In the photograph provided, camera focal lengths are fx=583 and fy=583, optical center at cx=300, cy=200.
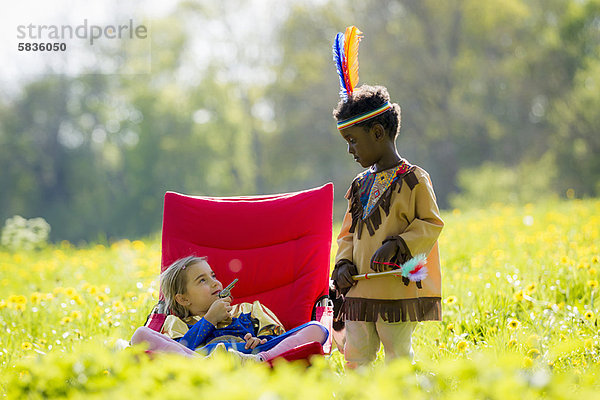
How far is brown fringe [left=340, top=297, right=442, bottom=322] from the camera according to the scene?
244cm

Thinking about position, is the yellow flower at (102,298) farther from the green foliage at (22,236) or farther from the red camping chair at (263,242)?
the green foliage at (22,236)

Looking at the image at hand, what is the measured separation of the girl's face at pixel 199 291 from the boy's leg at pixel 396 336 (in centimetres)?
86

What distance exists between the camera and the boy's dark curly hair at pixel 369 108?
8.17 ft

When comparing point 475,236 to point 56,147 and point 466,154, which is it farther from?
point 56,147

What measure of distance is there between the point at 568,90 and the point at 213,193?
11.1 meters

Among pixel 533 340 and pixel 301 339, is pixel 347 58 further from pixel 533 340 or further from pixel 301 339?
pixel 533 340

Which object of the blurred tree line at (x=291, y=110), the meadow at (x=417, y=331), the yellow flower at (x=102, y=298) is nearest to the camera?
the meadow at (x=417, y=331)

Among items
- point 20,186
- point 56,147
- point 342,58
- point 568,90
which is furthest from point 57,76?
point 342,58

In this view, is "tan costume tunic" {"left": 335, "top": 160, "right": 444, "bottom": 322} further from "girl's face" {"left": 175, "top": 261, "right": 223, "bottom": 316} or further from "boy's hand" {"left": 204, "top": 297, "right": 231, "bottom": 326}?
"girl's face" {"left": 175, "top": 261, "right": 223, "bottom": 316}

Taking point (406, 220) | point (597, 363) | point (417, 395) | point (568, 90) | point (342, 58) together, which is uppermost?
point (568, 90)

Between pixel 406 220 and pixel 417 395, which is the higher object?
pixel 406 220

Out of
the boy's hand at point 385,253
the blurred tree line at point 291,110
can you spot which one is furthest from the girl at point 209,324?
the blurred tree line at point 291,110

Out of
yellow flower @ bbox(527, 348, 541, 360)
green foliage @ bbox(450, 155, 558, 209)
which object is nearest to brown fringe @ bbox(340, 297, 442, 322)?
yellow flower @ bbox(527, 348, 541, 360)

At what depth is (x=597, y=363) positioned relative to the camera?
2.57m
